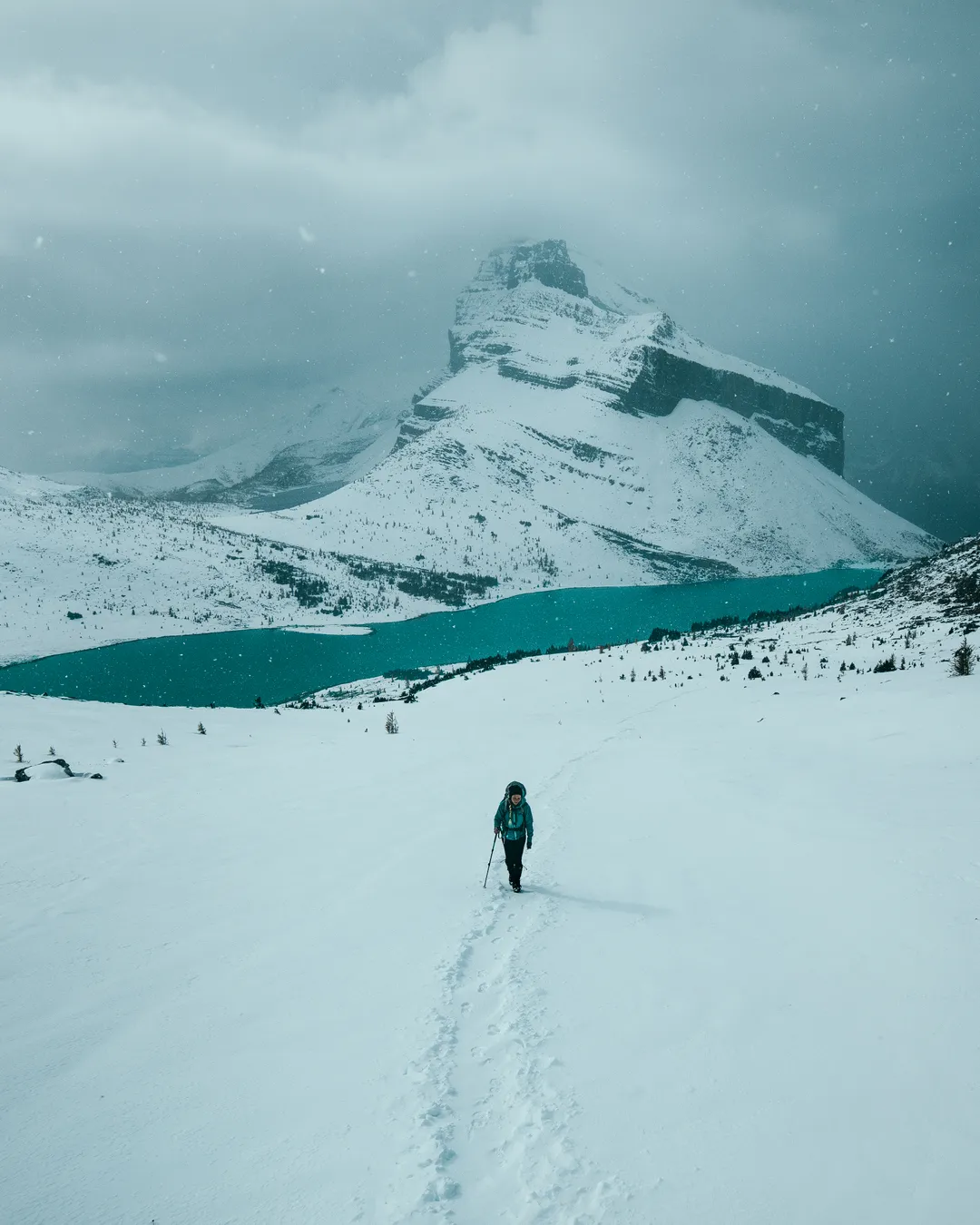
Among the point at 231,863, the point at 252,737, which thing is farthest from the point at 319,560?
the point at 231,863

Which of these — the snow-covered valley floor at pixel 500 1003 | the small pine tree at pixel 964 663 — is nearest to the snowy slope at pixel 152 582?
the snow-covered valley floor at pixel 500 1003

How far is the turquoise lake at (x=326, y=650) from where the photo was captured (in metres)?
57.8

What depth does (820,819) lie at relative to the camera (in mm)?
8406

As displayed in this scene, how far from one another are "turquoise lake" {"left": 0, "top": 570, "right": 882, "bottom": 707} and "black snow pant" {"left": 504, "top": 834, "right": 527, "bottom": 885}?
43.3 metres

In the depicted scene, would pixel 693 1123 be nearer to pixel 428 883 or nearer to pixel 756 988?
pixel 756 988

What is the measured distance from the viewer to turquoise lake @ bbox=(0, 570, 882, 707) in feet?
190

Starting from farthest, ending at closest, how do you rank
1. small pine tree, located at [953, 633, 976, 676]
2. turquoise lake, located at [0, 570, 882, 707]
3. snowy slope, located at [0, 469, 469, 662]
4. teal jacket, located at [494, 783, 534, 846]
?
snowy slope, located at [0, 469, 469, 662], turquoise lake, located at [0, 570, 882, 707], small pine tree, located at [953, 633, 976, 676], teal jacket, located at [494, 783, 534, 846]

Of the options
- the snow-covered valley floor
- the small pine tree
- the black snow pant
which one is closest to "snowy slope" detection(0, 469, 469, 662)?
the snow-covered valley floor

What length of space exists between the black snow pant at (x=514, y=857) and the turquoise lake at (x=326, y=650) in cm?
4327

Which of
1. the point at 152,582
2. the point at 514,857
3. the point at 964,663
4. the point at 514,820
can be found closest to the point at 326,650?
the point at 152,582

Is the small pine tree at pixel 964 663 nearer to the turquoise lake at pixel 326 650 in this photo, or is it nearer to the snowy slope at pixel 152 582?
the turquoise lake at pixel 326 650

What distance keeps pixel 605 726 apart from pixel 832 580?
6226 inches

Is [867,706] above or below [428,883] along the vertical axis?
above

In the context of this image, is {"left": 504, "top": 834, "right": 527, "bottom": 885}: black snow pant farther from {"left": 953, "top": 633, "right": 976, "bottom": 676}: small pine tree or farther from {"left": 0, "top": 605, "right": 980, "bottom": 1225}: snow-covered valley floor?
{"left": 953, "top": 633, "right": 976, "bottom": 676}: small pine tree
